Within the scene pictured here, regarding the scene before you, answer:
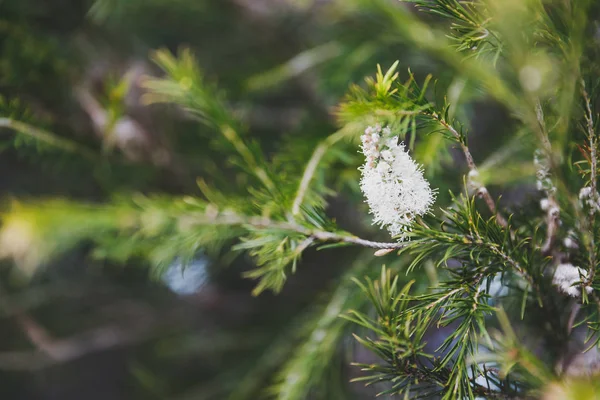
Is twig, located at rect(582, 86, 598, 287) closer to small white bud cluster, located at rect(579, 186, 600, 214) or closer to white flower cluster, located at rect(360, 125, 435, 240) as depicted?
small white bud cluster, located at rect(579, 186, 600, 214)

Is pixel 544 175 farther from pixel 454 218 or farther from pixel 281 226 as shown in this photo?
pixel 281 226

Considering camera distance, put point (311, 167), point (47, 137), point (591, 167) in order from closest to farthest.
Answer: point (591, 167), point (311, 167), point (47, 137)

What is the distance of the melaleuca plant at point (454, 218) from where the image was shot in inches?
13.1

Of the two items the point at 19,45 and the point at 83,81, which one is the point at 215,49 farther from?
the point at 19,45

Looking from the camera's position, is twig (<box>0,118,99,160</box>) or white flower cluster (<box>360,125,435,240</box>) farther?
twig (<box>0,118,99,160</box>)

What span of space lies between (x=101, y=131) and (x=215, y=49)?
548 millimetres

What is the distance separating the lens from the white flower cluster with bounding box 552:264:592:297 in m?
0.37

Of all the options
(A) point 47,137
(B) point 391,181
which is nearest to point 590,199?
(B) point 391,181

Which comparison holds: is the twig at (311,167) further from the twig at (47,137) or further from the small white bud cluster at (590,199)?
the twig at (47,137)

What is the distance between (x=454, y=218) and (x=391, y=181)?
0.06 meters

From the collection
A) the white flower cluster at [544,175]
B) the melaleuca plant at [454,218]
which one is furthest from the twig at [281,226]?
the white flower cluster at [544,175]

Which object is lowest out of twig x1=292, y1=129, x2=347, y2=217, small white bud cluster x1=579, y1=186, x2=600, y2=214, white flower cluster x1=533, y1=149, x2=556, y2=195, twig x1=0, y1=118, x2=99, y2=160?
small white bud cluster x1=579, y1=186, x2=600, y2=214

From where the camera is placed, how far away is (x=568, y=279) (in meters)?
0.38

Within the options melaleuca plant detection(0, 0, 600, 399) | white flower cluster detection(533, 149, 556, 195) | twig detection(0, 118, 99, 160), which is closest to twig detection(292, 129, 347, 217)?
melaleuca plant detection(0, 0, 600, 399)
